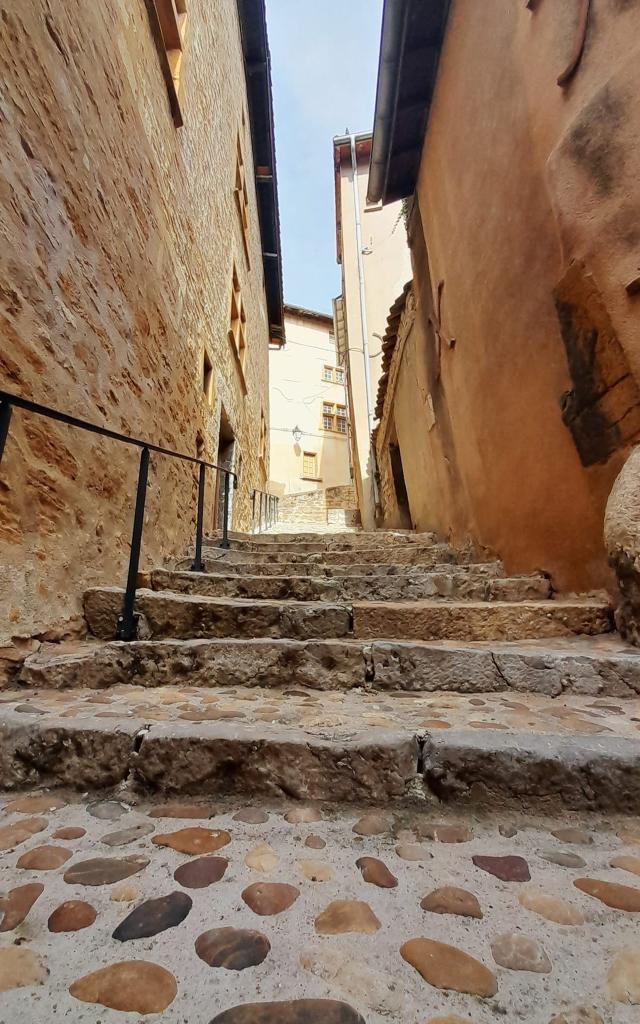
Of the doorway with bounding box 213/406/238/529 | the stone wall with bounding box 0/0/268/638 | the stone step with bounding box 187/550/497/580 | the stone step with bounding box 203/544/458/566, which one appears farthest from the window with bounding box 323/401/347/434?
the stone step with bounding box 187/550/497/580

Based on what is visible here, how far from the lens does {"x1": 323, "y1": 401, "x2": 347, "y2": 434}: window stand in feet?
70.4

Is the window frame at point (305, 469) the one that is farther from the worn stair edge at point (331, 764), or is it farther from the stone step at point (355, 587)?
the worn stair edge at point (331, 764)

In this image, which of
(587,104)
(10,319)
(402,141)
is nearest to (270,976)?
(10,319)

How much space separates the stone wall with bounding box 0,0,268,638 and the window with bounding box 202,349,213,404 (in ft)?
2.30

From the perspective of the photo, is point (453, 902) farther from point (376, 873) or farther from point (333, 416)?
point (333, 416)

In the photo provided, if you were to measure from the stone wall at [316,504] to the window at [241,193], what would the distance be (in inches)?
291

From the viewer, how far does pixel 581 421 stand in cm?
225

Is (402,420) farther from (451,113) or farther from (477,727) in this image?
(477,727)

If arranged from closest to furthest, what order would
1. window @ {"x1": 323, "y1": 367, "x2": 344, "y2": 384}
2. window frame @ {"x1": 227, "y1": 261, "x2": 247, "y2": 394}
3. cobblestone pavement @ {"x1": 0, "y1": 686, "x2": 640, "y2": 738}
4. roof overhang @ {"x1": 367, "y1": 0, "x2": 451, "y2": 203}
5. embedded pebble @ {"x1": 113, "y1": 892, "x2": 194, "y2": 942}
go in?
embedded pebble @ {"x1": 113, "y1": 892, "x2": 194, "y2": 942} < cobblestone pavement @ {"x1": 0, "y1": 686, "x2": 640, "y2": 738} < roof overhang @ {"x1": 367, "y1": 0, "x2": 451, "y2": 203} < window frame @ {"x1": 227, "y1": 261, "x2": 247, "y2": 394} < window @ {"x1": 323, "y1": 367, "x2": 344, "y2": 384}

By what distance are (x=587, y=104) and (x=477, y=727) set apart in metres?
2.70

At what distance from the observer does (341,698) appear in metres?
1.62

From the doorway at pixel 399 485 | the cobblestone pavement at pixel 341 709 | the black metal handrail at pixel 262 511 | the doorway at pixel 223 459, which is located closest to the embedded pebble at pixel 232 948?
the cobblestone pavement at pixel 341 709

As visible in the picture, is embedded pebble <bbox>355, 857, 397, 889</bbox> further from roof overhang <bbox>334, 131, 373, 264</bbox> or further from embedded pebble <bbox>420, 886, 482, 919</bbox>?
roof overhang <bbox>334, 131, 373, 264</bbox>

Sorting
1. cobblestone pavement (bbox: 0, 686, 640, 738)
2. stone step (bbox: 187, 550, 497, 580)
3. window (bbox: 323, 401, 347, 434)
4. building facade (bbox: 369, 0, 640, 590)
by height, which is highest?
window (bbox: 323, 401, 347, 434)
